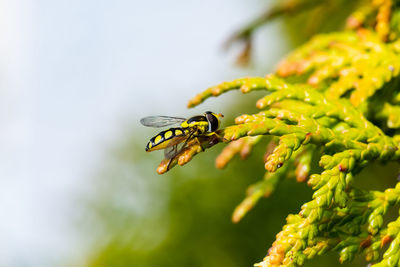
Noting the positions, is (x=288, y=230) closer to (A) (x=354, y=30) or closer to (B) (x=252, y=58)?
(A) (x=354, y=30)

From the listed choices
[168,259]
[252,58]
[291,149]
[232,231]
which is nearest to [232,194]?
[232,231]

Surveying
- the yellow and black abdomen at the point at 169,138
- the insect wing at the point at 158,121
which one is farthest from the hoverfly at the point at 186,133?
the insect wing at the point at 158,121

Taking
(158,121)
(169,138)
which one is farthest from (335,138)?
(158,121)

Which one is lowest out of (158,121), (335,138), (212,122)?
(335,138)

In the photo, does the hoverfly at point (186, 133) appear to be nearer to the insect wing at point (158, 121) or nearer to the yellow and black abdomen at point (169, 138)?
the yellow and black abdomen at point (169, 138)

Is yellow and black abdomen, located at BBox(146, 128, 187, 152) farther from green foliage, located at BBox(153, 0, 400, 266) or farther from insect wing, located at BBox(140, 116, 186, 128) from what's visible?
insect wing, located at BBox(140, 116, 186, 128)

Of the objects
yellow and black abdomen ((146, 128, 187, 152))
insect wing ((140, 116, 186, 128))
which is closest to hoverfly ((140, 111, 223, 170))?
yellow and black abdomen ((146, 128, 187, 152))

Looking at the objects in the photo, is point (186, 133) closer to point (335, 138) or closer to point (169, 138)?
point (169, 138)
